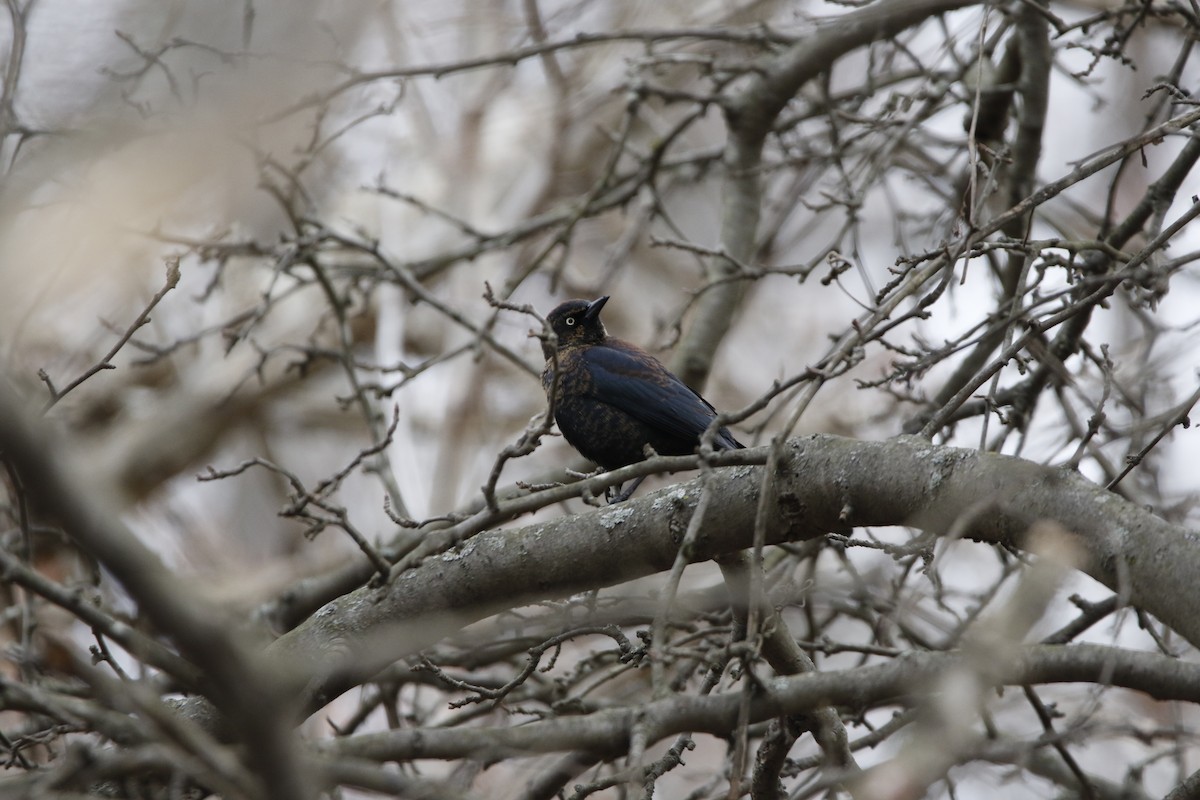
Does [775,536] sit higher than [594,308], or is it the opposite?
[594,308]

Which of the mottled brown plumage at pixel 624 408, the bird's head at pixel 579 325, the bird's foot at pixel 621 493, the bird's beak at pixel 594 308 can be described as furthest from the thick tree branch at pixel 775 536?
A: the bird's head at pixel 579 325

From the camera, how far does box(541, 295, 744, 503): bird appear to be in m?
4.75

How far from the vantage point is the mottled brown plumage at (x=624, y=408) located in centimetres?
475

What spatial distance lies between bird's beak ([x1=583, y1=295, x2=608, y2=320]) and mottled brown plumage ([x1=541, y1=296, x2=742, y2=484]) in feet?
0.04

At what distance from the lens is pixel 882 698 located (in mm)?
2215

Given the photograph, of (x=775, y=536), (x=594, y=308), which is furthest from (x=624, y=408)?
(x=775, y=536)

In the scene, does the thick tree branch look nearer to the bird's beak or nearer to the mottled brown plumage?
the mottled brown plumage

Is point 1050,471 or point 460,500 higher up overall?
point 460,500

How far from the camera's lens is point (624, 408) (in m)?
4.84

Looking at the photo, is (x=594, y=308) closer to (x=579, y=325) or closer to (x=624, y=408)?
(x=579, y=325)

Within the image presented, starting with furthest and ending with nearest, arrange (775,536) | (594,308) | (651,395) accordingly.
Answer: (594,308)
(651,395)
(775,536)

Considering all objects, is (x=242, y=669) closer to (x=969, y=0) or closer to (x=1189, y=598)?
(x=1189, y=598)

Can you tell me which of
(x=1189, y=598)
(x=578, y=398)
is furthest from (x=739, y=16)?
(x=1189, y=598)

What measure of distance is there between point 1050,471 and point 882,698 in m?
0.64
